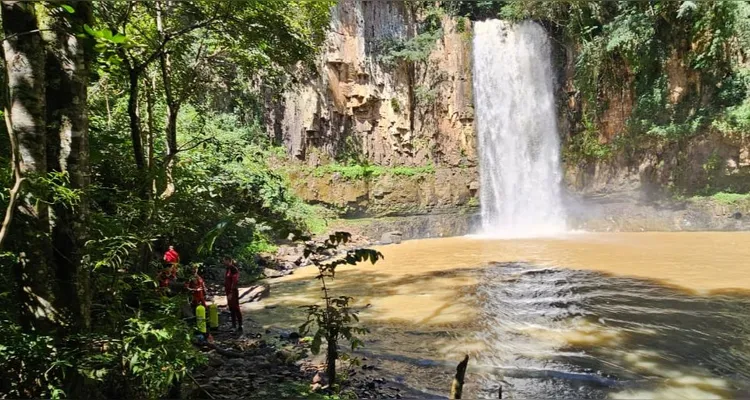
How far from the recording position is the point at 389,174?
71.5ft

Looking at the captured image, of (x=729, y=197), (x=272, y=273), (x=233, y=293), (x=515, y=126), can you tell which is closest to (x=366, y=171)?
(x=515, y=126)

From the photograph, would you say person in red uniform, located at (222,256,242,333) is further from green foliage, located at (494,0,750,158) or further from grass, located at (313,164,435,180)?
green foliage, located at (494,0,750,158)

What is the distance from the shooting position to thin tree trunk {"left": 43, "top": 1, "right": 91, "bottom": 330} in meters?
2.53

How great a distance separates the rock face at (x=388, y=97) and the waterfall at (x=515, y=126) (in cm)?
86

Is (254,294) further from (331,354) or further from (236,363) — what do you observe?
(331,354)

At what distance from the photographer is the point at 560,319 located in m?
6.65

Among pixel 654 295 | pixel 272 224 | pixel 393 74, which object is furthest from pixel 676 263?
pixel 393 74

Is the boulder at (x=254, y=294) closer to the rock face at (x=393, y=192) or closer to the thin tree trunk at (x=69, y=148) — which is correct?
the thin tree trunk at (x=69, y=148)

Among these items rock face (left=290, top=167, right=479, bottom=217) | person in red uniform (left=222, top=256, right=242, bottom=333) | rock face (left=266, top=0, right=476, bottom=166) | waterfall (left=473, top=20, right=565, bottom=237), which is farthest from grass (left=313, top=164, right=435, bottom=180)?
person in red uniform (left=222, top=256, right=242, bottom=333)

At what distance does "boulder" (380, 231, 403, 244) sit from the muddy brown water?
5838 mm

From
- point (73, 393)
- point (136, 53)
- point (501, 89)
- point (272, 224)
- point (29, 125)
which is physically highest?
point (501, 89)

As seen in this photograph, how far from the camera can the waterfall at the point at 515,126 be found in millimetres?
21375

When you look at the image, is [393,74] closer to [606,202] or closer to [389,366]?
[606,202]

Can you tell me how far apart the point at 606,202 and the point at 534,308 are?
581 inches
